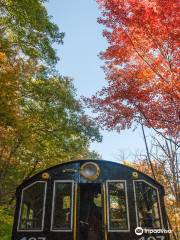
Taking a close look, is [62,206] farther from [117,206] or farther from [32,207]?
[117,206]

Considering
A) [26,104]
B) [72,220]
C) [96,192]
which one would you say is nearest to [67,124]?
[26,104]

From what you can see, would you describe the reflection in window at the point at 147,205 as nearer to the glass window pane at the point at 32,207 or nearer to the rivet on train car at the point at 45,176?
the rivet on train car at the point at 45,176

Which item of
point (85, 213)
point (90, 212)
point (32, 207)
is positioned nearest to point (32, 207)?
point (32, 207)

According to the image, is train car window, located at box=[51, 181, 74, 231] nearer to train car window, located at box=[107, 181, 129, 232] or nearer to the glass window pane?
the glass window pane

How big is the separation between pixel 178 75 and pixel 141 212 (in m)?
5.45

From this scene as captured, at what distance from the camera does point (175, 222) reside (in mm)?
15500

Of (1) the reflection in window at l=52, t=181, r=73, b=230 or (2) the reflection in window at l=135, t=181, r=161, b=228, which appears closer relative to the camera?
(1) the reflection in window at l=52, t=181, r=73, b=230

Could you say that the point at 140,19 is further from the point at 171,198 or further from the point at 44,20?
the point at 171,198

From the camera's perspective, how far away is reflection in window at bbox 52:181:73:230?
7.00 m

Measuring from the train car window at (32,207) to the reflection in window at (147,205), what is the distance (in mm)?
2483

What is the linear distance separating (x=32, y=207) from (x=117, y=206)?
2216 millimetres

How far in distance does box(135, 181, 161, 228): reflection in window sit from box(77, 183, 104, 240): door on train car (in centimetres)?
110

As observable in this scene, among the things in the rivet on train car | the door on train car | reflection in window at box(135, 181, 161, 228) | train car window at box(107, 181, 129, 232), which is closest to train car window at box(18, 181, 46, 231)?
the rivet on train car

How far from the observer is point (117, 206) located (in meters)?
7.32
